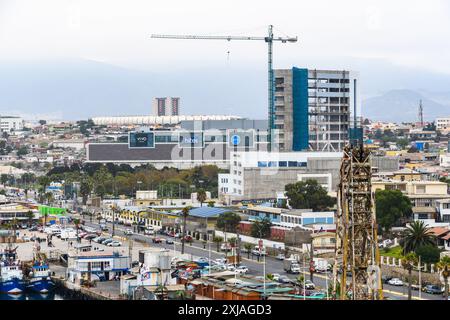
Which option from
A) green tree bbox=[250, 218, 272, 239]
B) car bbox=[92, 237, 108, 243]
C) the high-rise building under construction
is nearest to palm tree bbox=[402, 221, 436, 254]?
green tree bbox=[250, 218, 272, 239]

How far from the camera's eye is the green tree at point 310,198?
681 inches

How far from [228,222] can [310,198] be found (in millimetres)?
1609

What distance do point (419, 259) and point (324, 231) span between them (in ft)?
9.64

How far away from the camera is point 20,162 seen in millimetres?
38281

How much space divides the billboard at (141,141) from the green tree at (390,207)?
18894mm

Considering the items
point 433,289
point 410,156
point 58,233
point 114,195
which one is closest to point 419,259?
point 433,289

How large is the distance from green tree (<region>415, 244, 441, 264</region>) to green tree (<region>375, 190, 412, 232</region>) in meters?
2.28

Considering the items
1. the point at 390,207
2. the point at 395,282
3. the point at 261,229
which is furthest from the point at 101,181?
the point at 395,282

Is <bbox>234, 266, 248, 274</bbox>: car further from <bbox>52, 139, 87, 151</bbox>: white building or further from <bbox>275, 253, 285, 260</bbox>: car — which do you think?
<bbox>52, 139, 87, 151</bbox>: white building

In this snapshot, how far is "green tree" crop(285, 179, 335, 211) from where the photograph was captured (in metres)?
17.3

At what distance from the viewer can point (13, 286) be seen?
13.0 metres

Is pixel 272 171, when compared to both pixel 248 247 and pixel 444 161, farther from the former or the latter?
pixel 444 161

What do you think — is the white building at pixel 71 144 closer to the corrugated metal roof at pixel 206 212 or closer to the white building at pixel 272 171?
the white building at pixel 272 171

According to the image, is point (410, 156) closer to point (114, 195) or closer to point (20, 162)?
point (114, 195)
